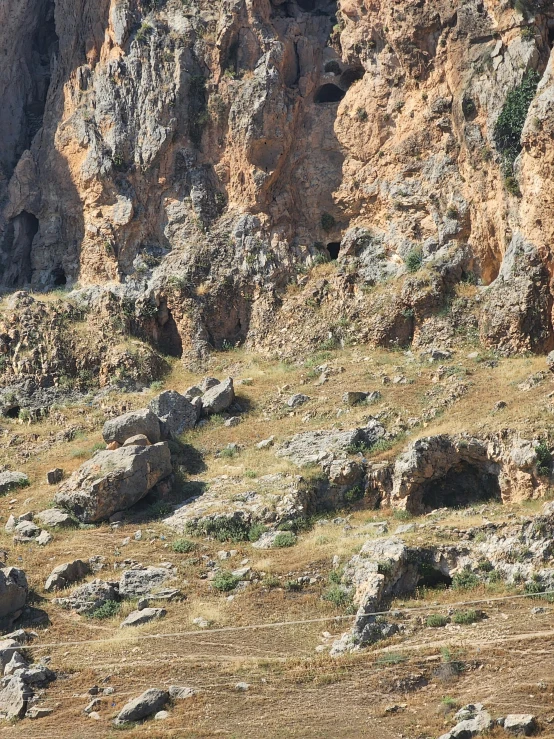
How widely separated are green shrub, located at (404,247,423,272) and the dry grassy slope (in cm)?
503

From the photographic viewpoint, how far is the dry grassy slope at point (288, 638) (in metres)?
13.3

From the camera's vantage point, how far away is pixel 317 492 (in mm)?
21703

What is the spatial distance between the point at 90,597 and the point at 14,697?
360cm

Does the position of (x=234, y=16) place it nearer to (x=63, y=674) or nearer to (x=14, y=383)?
(x=14, y=383)

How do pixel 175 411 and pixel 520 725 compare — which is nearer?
pixel 520 725

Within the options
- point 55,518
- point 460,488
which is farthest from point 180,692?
point 460,488

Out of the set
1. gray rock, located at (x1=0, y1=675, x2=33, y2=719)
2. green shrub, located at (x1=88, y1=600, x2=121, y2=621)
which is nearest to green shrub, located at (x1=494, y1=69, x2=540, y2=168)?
green shrub, located at (x1=88, y1=600, x2=121, y2=621)

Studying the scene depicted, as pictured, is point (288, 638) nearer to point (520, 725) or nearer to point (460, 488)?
point (520, 725)

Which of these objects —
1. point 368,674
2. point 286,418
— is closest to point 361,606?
point 368,674

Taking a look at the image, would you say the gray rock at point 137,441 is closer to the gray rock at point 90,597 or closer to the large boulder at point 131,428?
the large boulder at point 131,428

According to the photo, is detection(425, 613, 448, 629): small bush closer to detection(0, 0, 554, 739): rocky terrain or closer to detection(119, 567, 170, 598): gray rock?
detection(0, 0, 554, 739): rocky terrain

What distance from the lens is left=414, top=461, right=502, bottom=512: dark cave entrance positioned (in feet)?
70.1

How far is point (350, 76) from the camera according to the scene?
34.9 meters

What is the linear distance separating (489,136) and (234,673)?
66.8 ft
